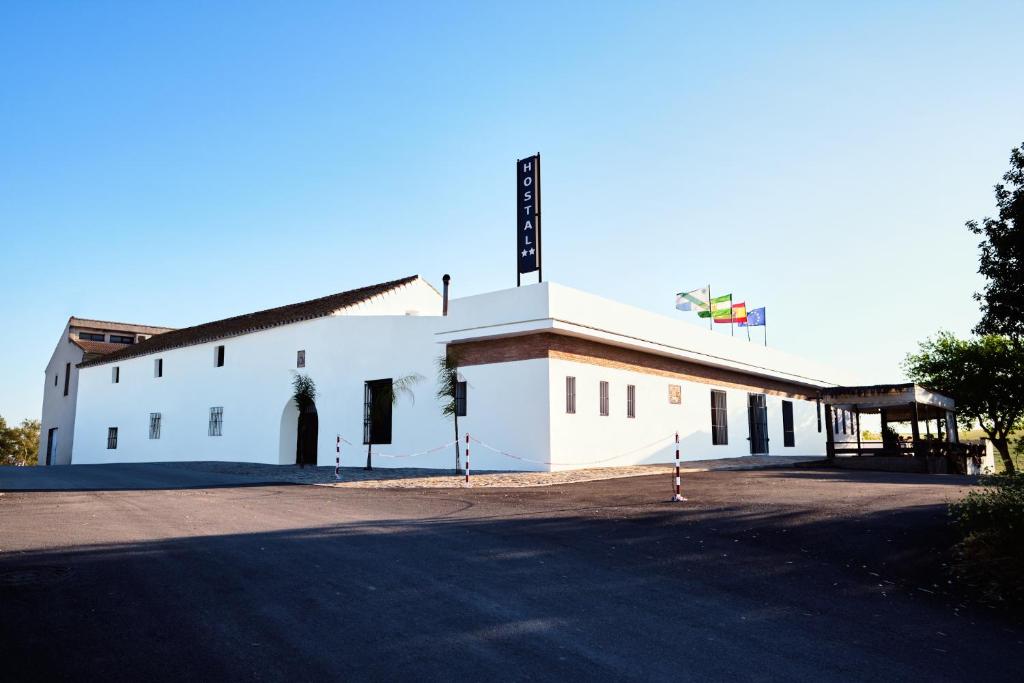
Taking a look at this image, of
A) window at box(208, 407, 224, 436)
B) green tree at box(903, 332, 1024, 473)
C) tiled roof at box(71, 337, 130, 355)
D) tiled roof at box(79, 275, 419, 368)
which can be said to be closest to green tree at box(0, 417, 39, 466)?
tiled roof at box(71, 337, 130, 355)

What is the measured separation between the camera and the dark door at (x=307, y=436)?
24094 mm

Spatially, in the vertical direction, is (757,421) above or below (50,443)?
above

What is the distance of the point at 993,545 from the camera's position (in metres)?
6.91

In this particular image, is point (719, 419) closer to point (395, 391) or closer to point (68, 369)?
point (395, 391)

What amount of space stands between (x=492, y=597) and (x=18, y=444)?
7113 centimetres

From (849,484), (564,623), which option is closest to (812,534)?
(564,623)

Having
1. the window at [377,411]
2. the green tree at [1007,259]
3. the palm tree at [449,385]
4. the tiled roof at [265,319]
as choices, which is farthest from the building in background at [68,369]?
the green tree at [1007,259]

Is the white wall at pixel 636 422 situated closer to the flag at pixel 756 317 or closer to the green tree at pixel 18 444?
the flag at pixel 756 317

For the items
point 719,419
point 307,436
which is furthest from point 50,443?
point 719,419

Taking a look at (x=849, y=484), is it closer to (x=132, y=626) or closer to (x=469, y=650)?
(x=469, y=650)

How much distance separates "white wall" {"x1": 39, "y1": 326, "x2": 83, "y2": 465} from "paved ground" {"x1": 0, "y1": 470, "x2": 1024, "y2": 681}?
33141 mm

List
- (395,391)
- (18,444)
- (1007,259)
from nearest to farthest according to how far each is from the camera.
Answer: (1007,259) < (395,391) < (18,444)

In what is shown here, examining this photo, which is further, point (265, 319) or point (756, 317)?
point (756, 317)

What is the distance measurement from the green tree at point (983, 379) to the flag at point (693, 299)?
16.7 meters
